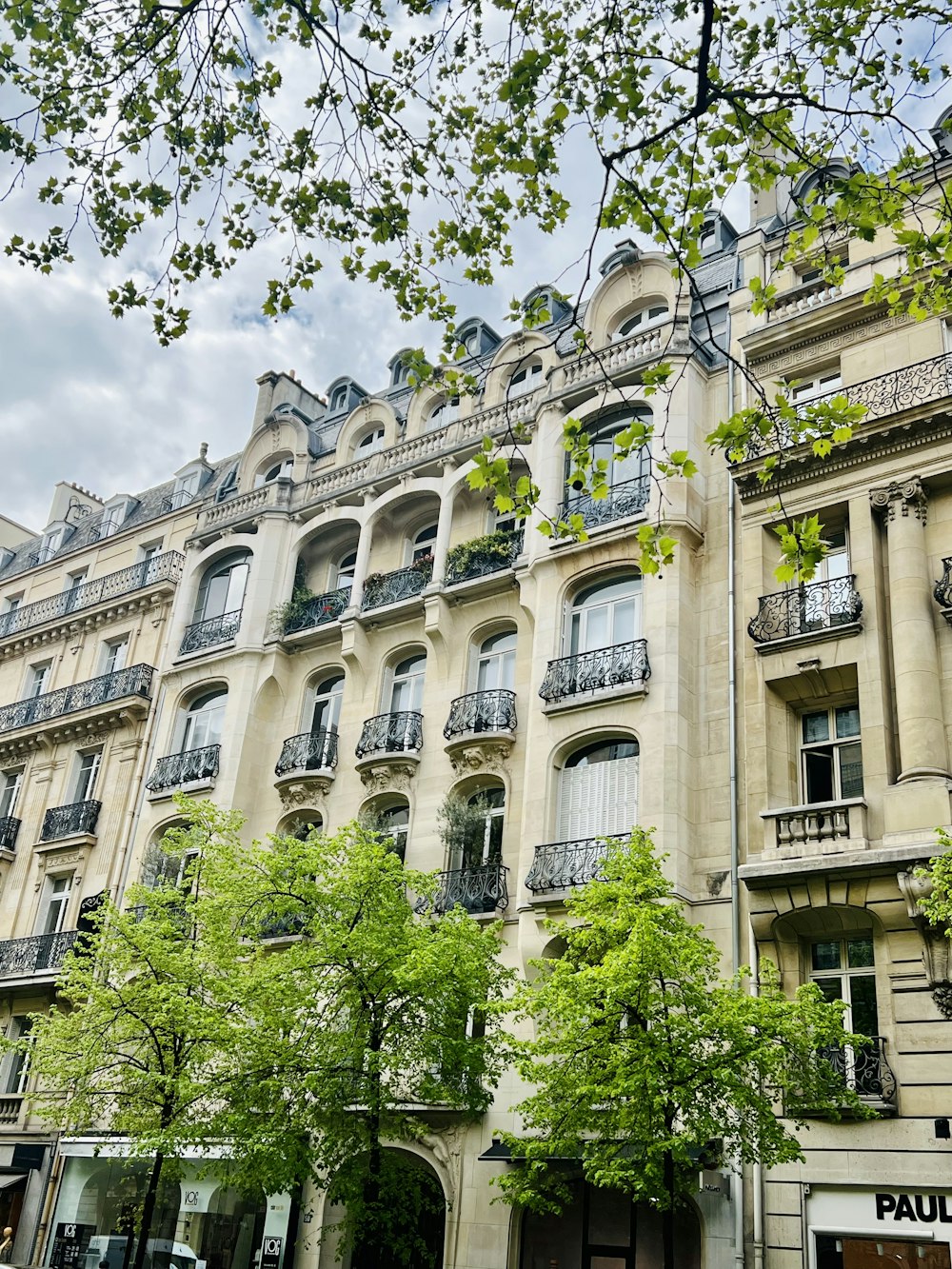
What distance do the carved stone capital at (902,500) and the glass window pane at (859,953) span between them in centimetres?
684

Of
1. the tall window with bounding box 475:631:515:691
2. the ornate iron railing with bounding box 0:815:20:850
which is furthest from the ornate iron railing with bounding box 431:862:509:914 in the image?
the ornate iron railing with bounding box 0:815:20:850

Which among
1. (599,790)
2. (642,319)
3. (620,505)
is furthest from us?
(642,319)

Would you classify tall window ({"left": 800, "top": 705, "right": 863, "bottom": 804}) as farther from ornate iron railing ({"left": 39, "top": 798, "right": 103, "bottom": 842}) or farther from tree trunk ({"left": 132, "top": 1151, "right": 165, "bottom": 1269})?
ornate iron railing ({"left": 39, "top": 798, "right": 103, "bottom": 842})

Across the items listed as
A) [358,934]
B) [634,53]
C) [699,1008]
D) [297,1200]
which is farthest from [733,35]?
[297,1200]

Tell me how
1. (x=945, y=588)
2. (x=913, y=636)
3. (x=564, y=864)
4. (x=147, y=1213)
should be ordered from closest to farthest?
1. (x=913, y=636)
2. (x=945, y=588)
3. (x=147, y=1213)
4. (x=564, y=864)

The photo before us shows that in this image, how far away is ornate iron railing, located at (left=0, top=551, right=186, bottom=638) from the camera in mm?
35531

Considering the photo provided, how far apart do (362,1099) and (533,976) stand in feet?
12.8

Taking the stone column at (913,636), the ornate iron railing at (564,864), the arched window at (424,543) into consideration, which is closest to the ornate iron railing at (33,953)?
the arched window at (424,543)

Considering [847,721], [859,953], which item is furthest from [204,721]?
[859,953]

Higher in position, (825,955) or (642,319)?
(642,319)

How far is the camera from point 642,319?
2775 cm

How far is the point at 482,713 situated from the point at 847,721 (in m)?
7.58

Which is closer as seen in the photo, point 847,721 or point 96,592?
point 847,721

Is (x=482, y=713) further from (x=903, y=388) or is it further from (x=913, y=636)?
(x=903, y=388)
